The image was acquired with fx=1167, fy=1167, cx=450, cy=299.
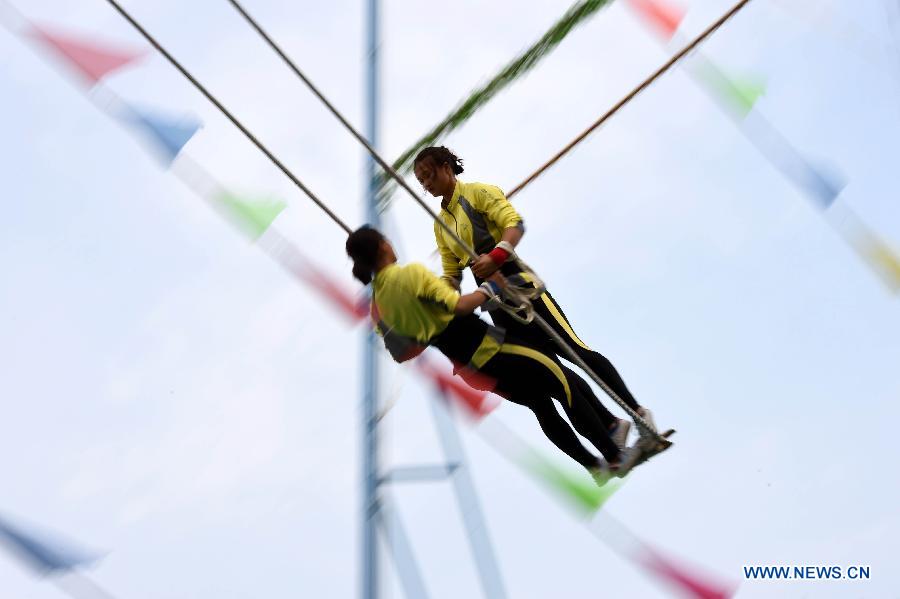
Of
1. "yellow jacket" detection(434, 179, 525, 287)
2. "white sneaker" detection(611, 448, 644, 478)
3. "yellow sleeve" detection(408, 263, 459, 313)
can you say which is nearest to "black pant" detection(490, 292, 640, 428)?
"white sneaker" detection(611, 448, 644, 478)

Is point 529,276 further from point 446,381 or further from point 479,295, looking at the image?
point 446,381

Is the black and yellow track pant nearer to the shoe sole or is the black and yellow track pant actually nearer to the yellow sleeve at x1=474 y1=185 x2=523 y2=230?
the shoe sole

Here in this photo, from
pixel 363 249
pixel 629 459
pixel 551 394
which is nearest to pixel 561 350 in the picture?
pixel 551 394

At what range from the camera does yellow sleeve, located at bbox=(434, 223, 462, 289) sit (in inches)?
187

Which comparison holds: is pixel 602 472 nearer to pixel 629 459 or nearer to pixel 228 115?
pixel 629 459

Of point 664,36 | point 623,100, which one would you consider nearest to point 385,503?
point 623,100

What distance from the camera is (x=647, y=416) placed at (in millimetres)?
4414

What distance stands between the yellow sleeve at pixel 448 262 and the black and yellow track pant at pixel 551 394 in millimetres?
544

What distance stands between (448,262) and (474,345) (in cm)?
61

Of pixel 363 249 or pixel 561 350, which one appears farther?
pixel 561 350

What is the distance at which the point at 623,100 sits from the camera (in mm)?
4668

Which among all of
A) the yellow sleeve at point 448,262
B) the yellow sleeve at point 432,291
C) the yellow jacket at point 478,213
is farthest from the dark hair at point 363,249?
the yellow sleeve at point 448,262

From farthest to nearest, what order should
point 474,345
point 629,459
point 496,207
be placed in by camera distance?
point 496,207
point 629,459
point 474,345

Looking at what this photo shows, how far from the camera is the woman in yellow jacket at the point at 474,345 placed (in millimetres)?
4039
